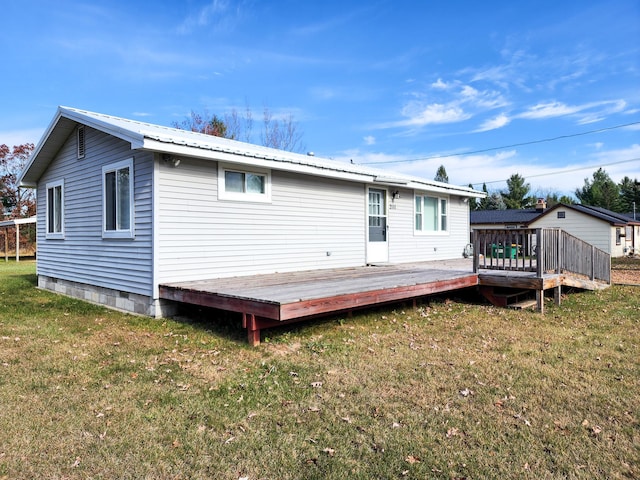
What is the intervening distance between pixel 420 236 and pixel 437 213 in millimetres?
1314

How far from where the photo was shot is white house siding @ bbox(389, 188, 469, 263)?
1151cm

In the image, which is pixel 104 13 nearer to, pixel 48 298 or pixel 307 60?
pixel 48 298

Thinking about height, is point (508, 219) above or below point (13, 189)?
below

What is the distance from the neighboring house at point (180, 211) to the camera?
6.82 metres

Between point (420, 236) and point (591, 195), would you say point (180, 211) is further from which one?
point (591, 195)

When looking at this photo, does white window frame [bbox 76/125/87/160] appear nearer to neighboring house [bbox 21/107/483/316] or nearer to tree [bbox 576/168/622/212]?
neighboring house [bbox 21/107/483/316]

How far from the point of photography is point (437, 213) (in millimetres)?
13195

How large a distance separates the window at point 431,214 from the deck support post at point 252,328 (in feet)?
26.6

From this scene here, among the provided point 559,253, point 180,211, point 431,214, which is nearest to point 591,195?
point 431,214

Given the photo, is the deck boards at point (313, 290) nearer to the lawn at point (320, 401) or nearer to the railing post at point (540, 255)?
the railing post at point (540, 255)

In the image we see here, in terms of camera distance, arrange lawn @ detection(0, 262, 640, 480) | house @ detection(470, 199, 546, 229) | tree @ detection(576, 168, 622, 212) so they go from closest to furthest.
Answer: lawn @ detection(0, 262, 640, 480), house @ detection(470, 199, 546, 229), tree @ detection(576, 168, 622, 212)

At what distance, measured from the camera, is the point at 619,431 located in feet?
9.81

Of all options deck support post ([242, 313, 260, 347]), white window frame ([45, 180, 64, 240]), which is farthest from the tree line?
deck support post ([242, 313, 260, 347])

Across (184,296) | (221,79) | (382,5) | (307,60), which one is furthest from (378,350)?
(221,79)
